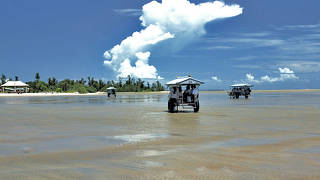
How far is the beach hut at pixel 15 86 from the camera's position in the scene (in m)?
110

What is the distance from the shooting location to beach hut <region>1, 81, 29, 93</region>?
110062mm

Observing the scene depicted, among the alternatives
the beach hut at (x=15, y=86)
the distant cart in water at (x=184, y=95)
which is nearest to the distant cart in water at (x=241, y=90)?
the distant cart in water at (x=184, y=95)

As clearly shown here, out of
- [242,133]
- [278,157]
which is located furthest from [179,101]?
[278,157]

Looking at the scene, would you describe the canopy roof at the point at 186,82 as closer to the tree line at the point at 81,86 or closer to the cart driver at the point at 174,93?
the cart driver at the point at 174,93

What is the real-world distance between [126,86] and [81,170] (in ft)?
460

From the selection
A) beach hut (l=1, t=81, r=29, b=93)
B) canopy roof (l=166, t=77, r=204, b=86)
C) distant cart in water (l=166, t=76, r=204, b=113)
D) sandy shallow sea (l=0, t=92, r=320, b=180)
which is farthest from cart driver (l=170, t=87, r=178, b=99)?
beach hut (l=1, t=81, r=29, b=93)

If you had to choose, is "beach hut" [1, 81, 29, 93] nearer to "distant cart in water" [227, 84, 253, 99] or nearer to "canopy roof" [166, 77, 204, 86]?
"distant cart in water" [227, 84, 253, 99]

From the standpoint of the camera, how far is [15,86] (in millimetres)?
110250

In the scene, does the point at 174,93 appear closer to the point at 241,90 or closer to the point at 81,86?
the point at 241,90

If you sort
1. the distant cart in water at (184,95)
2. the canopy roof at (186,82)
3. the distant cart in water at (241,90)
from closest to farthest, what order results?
the canopy roof at (186,82) → the distant cart in water at (184,95) → the distant cart in water at (241,90)

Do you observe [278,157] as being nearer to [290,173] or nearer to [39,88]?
[290,173]

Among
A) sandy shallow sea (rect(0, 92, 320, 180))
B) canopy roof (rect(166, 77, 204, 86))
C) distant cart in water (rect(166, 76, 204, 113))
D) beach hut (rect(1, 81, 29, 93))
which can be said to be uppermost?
beach hut (rect(1, 81, 29, 93))

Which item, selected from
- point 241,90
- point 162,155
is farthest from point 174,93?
point 241,90

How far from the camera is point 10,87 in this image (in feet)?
379
